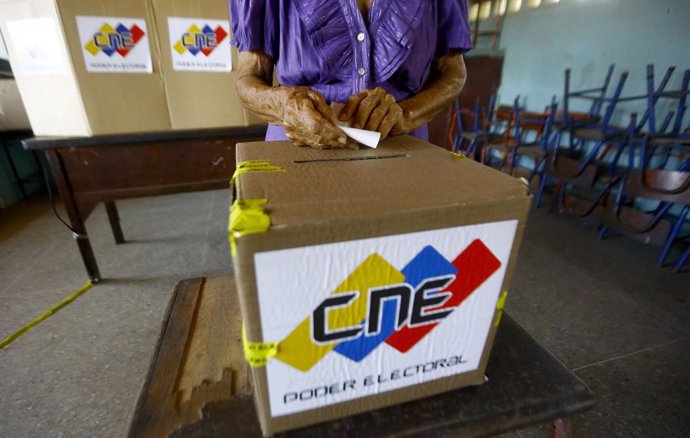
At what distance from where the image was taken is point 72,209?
144cm

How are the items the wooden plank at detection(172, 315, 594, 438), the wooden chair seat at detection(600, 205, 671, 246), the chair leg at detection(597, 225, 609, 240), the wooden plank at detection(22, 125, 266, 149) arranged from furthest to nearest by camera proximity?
1. the chair leg at detection(597, 225, 609, 240)
2. the wooden chair seat at detection(600, 205, 671, 246)
3. the wooden plank at detection(22, 125, 266, 149)
4. the wooden plank at detection(172, 315, 594, 438)

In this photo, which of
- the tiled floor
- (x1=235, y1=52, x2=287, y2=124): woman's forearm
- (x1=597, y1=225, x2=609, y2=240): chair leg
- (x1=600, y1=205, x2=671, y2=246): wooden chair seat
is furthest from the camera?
(x1=597, y1=225, x2=609, y2=240): chair leg

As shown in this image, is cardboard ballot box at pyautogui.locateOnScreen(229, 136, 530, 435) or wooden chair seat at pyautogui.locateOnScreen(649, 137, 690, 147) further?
wooden chair seat at pyautogui.locateOnScreen(649, 137, 690, 147)

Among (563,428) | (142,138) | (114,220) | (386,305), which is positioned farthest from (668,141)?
(114,220)

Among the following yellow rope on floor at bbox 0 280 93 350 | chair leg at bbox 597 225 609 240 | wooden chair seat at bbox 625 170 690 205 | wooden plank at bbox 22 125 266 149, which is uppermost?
wooden plank at bbox 22 125 266 149

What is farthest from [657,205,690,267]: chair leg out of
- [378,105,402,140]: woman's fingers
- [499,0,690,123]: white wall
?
[378,105,402,140]: woman's fingers

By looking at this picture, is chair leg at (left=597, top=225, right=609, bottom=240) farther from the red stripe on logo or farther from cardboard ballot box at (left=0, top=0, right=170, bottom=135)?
cardboard ballot box at (left=0, top=0, right=170, bottom=135)

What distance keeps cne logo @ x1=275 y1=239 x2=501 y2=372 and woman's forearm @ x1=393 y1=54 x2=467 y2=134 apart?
1.17 ft

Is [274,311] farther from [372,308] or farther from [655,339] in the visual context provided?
[655,339]

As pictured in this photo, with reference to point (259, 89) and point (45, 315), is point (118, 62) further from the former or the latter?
point (45, 315)

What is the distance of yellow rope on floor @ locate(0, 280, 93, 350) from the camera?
4.33 ft

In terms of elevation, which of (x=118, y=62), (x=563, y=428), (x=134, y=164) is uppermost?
(x=118, y=62)

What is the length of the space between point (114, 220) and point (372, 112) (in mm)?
2017

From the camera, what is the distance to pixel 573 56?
9.90 ft
